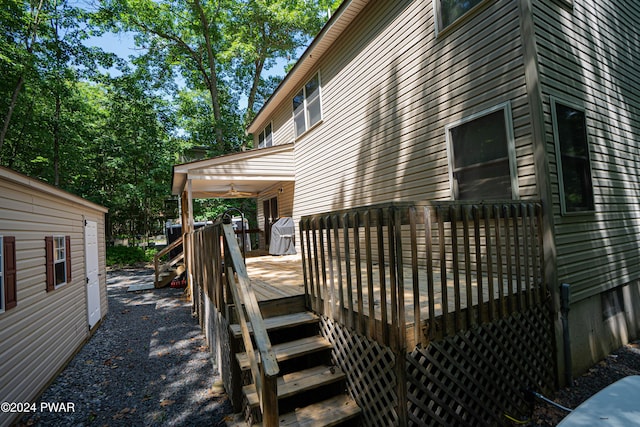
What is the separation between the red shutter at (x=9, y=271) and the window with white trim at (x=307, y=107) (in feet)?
22.9

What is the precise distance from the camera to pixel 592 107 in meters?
4.39

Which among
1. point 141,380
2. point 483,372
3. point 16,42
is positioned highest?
point 16,42

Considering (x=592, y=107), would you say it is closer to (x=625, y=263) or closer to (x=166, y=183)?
(x=625, y=263)

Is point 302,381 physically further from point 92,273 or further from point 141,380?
point 92,273

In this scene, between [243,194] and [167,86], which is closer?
[243,194]

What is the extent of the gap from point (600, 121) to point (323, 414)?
5486 millimetres

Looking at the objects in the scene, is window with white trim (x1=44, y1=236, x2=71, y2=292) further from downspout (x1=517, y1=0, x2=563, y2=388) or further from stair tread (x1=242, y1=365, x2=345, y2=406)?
downspout (x1=517, y1=0, x2=563, y2=388)

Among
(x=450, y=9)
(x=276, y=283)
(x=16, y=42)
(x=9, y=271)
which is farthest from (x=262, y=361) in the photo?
(x=16, y=42)

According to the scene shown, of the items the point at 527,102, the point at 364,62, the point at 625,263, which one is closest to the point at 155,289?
the point at 364,62

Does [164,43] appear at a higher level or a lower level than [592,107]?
higher

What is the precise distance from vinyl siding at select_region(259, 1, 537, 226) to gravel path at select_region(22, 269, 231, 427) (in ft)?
14.2

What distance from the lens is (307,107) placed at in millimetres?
9297

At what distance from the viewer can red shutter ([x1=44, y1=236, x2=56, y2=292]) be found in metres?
4.52

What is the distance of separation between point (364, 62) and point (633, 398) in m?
6.66
